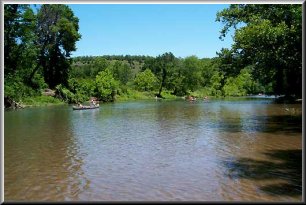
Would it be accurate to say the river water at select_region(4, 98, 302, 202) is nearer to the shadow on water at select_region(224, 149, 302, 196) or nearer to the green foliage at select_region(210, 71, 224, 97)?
the shadow on water at select_region(224, 149, 302, 196)

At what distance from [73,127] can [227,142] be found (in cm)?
1260

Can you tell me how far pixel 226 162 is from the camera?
1602 centimetres

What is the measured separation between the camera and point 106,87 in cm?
8412

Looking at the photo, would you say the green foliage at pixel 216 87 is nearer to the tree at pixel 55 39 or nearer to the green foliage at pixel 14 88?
the tree at pixel 55 39

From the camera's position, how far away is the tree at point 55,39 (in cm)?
7062

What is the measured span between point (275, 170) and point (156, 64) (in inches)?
4126

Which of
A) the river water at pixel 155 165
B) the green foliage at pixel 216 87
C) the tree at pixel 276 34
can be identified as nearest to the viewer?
the river water at pixel 155 165

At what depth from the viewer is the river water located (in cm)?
1173

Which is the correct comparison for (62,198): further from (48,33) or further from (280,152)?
(48,33)

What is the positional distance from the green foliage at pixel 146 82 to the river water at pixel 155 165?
86547 mm

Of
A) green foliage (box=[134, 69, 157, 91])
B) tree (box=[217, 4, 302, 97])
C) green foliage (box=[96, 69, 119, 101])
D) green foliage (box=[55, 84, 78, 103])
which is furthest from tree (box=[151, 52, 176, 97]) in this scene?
tree (box=[217, 4, 302, 97])

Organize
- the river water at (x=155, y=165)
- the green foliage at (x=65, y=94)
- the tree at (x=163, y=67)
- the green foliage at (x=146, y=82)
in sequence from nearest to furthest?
1. the river water at (x=155, y=165)
2. the green foliage at (x=65, y=94)
3. the green foliage at (x=146, y=82)
4. the tree at (x=163, y=67)

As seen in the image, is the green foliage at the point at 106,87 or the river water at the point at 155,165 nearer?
the river water at the point at 155,165

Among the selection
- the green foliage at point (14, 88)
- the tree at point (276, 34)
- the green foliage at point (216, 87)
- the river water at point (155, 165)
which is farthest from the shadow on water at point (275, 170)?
the green foliage at point (216, 87)
